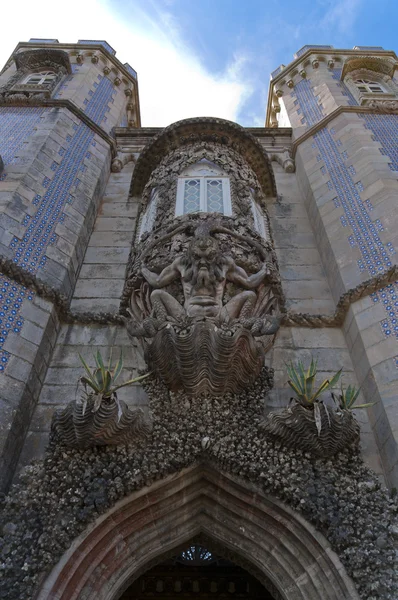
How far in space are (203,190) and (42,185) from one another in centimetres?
314

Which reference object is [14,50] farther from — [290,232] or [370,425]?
[370,425]

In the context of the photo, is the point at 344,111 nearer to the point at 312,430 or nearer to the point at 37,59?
the point at 312,430

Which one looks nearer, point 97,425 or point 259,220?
point 97,425

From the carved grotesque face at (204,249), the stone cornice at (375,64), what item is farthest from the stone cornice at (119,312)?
the stone cornice at (375,64)

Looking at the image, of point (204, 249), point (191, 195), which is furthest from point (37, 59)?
point (204, 249)

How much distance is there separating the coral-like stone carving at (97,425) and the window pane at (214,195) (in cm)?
492

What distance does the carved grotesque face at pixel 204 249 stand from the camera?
24.7 feet

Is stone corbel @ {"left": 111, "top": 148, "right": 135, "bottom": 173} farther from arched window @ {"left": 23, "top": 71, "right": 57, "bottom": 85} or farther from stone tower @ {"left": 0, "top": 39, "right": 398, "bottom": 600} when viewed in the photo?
arched window @ {"left": 23, "top": 71, "right": 57, "bottom": 85}

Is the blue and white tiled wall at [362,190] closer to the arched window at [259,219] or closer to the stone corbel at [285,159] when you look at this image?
the stone corbel at [285,159]

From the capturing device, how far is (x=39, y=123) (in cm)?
1159

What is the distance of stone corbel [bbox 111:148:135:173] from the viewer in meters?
12.7

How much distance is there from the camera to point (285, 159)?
42.9 ft

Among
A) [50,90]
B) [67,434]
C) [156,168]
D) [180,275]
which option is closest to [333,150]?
[156,168]

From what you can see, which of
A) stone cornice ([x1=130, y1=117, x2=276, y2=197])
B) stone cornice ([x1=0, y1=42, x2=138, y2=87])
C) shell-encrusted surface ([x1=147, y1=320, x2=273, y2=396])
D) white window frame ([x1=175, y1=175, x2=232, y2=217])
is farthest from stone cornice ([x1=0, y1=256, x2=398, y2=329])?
stone cornice ([x1=0, y1=42, x2=138, y2=87])
